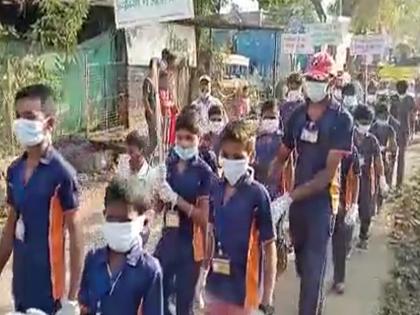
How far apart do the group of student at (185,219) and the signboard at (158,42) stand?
979cm

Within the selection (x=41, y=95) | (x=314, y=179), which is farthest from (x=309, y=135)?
(x=41, y=95)

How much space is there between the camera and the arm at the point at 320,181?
6.25 meters

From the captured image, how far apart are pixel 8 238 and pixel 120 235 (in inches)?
41.9

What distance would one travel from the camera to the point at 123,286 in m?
3.98

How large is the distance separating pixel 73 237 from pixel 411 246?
5.07 metres

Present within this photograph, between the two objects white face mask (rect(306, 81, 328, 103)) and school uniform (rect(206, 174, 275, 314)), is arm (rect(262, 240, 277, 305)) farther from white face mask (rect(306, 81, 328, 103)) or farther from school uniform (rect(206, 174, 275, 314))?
white face mask (rect(306, 81, 328, 103))

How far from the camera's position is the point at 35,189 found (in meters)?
4.63

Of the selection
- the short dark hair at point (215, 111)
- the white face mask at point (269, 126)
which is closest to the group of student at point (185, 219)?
the white face mask at point (269, 126)

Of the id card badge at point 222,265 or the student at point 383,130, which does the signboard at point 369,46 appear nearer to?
the student at point 383,130

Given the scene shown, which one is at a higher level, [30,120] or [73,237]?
[30,120]

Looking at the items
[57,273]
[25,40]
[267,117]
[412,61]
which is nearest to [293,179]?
[267,117]

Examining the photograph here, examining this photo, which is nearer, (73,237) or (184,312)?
(73,237)

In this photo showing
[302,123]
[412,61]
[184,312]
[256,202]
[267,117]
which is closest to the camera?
[256,202]

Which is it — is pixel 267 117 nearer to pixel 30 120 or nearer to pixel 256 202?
pixel 256 202
